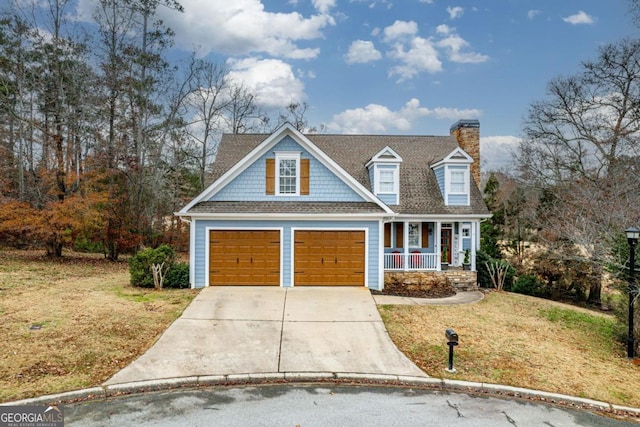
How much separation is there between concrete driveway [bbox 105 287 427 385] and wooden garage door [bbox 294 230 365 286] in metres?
1.42

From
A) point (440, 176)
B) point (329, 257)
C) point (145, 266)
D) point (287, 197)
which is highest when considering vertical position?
point (440, 176)

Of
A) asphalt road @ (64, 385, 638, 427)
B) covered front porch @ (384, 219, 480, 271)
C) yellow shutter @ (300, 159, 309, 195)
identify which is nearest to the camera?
asphalt road @ (64, 385, 638, 427)

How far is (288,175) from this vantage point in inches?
564

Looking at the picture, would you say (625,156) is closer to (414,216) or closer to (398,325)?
(414,216)

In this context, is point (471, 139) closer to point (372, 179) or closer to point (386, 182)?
point (386, 182)

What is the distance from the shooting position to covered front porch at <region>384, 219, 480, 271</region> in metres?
16.4

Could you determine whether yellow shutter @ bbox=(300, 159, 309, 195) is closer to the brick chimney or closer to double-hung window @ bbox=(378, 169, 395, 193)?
double-hung window @ bbox=(378, 169, 395, 193)

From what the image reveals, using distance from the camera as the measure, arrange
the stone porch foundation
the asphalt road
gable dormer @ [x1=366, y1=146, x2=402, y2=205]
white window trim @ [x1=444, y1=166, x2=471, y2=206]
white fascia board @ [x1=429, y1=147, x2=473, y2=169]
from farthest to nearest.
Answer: white window trim @ [x1=444, y1=166, x2=471, y2=206] → gable dormer @ [x1=366, y1=146, x2=402, y2=205] → white fascia board @ [x1=429, y1=147, x2=473, y2=169] → the stone porch foundation → the asphalt road

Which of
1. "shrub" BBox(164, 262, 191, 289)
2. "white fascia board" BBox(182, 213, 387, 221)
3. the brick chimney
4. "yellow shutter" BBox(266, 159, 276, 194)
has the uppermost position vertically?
the brick chimney

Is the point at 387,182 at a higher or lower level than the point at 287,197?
higher

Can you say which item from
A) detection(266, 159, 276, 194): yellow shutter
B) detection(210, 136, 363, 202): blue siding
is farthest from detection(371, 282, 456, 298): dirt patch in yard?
detection(266, 159, 276, 194): yellow shutter

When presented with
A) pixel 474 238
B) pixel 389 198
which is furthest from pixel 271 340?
pixel 474 238

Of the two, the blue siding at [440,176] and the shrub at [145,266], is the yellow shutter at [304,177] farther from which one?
the blue siding at [440,176]

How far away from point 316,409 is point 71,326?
658 cm
